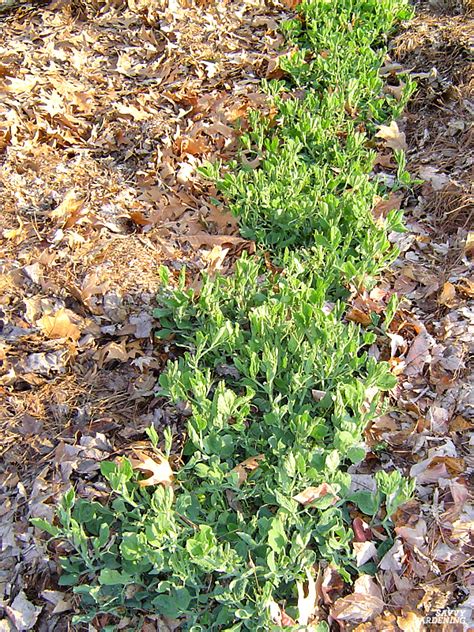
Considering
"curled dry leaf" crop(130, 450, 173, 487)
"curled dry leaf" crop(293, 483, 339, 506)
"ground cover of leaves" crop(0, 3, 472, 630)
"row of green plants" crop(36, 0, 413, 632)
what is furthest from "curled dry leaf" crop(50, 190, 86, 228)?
"curled dry leaf" crop(293, 483, 339, 506)

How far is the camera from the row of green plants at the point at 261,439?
5.96 ft

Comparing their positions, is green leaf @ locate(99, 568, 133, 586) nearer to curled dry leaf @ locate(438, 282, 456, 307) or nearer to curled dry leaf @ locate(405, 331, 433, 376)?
curled dry leaf @ locate(405, 331, 433, 376)

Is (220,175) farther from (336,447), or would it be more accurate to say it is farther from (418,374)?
(336,447)

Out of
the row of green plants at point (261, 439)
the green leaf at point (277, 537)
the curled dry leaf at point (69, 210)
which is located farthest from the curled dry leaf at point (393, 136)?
the green leaf at point (277, 537)

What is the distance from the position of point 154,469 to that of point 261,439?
42cm

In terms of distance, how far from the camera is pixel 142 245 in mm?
3137

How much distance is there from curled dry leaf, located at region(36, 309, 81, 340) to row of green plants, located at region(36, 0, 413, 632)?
40 cm

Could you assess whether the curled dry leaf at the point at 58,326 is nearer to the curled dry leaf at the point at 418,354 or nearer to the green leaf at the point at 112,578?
the green leaf at the point at 112,578

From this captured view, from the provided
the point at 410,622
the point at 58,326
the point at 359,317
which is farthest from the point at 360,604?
the point at 58,326

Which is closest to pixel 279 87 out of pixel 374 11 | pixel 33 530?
pixel 374 11

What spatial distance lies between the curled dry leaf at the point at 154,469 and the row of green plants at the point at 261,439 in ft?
0.12

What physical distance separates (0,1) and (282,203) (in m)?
3.51

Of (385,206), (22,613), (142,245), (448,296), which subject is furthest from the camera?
(385,206)

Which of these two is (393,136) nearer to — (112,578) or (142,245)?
(142,245)
